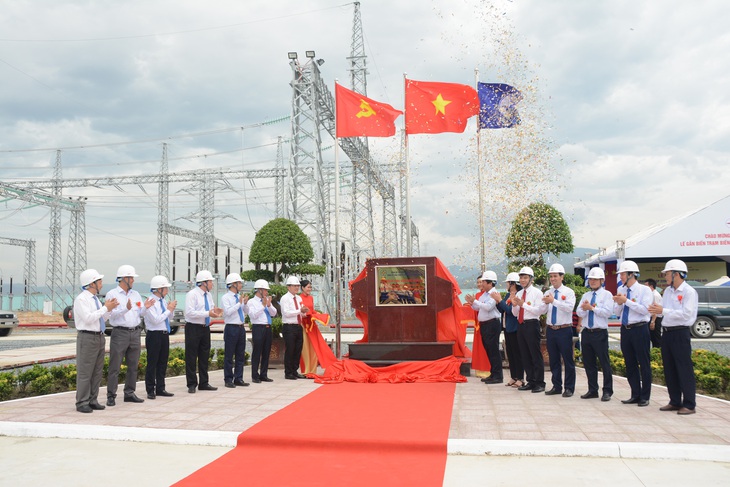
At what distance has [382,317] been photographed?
10.4m

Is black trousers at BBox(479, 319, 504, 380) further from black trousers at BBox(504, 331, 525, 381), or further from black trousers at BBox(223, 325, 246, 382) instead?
black trousers at BBox(223, 325, 246, 382)

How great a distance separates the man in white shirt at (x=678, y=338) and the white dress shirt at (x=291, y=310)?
5.35 meters

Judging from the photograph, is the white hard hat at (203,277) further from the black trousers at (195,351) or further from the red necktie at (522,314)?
the red necktie at (522,314)


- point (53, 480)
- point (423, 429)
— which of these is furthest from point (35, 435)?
point (423, 429)

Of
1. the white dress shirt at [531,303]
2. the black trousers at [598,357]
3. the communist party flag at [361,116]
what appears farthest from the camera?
the communist party flag at [361,116]

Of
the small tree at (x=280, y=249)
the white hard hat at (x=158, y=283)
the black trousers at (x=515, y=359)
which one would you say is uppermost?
the small tree at (x=280, y=249)

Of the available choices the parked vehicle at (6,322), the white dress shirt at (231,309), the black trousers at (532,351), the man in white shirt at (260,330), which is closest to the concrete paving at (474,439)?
the black trousers at (532,351)

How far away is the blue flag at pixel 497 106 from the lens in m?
11.9

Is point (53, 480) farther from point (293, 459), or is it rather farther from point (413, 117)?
point (413, 117)

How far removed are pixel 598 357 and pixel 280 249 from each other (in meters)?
10.9

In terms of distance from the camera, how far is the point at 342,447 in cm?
550

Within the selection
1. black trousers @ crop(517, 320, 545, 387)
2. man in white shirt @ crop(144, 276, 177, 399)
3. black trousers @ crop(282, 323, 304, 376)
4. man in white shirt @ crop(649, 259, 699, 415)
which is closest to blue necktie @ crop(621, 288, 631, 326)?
man in white shirt @ crop(649, 259, 699, 415)

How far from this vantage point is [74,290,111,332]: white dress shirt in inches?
273

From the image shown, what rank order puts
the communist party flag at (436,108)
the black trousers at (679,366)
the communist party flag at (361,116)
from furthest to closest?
1. the communist party flag at (436,108)
2. the communist party flag at (361,116)
3. the black trousers at (679,366)
